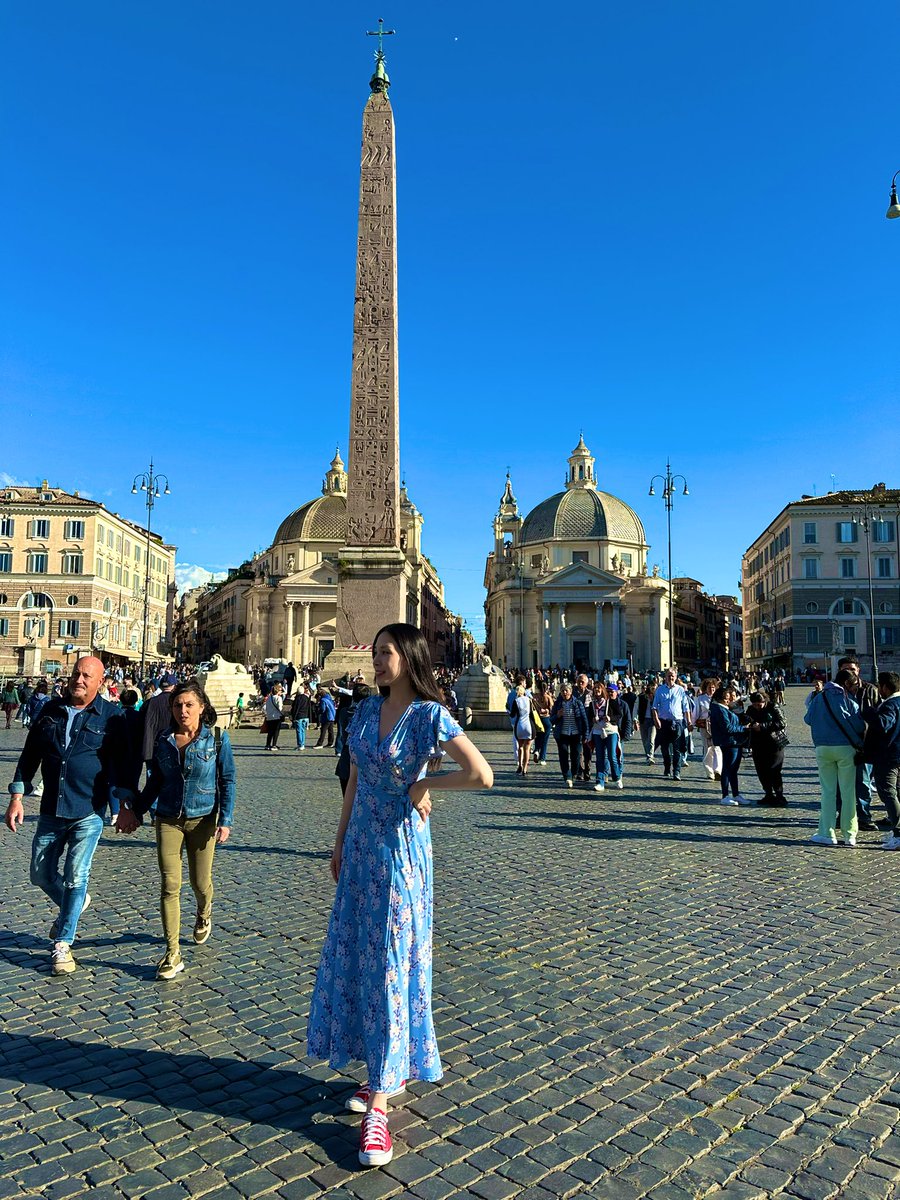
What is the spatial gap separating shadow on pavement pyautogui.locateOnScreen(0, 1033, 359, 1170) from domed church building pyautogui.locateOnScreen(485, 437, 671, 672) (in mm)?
66038

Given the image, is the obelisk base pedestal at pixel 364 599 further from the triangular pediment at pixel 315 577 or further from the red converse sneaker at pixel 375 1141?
the triangular pediment at pixel 315 577

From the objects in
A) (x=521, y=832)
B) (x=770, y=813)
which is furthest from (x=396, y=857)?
(x=770, y=813)

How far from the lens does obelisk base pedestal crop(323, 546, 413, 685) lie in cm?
1928

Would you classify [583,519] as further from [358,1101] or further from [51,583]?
[358,1101]

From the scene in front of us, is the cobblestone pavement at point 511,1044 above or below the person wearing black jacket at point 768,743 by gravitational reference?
below

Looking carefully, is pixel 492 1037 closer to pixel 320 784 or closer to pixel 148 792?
pixel 148 792

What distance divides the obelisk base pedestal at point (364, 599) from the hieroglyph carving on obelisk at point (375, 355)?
361mm

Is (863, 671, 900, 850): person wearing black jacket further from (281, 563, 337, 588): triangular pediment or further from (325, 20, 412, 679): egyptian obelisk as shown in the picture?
(281, 563, 337, 588): triangular pediment

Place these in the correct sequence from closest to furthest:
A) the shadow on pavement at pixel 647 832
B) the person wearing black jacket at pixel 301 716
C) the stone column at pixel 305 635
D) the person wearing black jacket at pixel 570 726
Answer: the shadow on pavement at pixel 647 832 → the person wearing black jacket at pixel 570 726 → the person wearing black jacket at pixel 301 716 → the stone column at pixel 305 635

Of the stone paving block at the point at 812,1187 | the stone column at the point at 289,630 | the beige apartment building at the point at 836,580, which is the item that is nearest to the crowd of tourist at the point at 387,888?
the stone paving block at the point at 812,1187

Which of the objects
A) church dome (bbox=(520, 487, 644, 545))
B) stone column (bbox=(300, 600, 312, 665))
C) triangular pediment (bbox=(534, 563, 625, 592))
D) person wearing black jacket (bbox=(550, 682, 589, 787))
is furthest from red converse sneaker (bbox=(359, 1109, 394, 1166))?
church dome (bbox=(520, 487, 644, 545))

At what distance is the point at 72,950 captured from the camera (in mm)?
4871

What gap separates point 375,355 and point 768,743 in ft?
41.2

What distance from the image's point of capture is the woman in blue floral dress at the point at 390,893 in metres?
2.87
